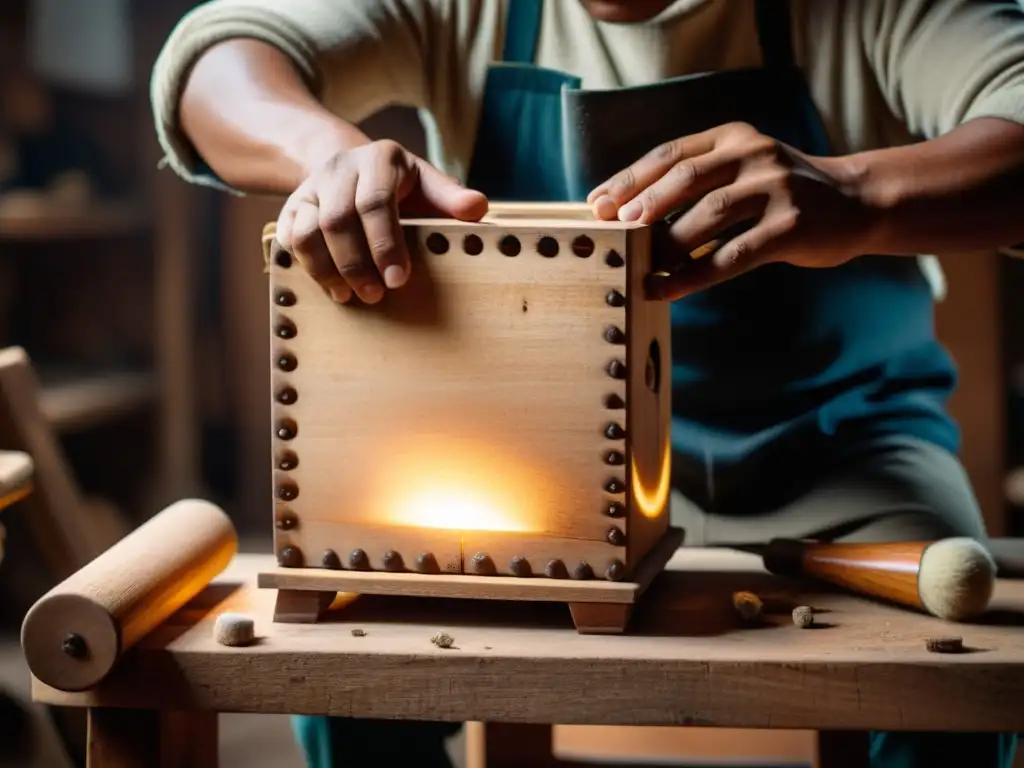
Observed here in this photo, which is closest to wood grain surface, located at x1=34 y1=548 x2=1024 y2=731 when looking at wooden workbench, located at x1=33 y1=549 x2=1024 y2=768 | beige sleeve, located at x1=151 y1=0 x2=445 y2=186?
wooden workbench, located at x1=33 y1=549 x2=1024 y2=768

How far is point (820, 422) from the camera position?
1572 millimetres

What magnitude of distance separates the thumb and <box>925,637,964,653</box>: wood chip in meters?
0.49

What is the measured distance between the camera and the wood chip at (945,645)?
3.54ft

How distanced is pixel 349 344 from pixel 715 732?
2.95 ft

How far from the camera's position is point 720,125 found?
4.55 feet

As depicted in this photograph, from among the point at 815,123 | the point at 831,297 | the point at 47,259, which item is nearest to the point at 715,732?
the point at 831,297

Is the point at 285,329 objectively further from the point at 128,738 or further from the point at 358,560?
the point at 128,738

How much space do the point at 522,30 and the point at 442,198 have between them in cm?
48

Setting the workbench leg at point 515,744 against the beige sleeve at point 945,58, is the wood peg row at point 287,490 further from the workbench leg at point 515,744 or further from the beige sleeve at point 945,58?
the beige sleeve at point 945,58

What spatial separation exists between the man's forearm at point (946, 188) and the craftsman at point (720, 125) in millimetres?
10

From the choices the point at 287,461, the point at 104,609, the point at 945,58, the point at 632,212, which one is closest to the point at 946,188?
the point at 945,58

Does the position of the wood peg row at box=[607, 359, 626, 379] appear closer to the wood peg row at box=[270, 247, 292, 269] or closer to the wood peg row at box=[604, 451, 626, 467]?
the wood peg row at box=[604, 451, 626, 467]

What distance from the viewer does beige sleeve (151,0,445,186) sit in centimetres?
149

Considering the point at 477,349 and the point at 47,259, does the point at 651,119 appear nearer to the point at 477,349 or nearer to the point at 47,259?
the point at 477,349
